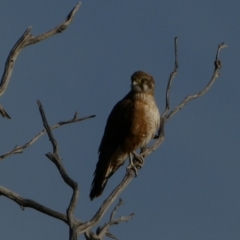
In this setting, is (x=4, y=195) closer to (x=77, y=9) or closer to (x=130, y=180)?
(x=130, y=180)

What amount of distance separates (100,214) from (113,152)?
3754 millimetres

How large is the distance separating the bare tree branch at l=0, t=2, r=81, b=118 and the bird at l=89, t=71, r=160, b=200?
264 cm

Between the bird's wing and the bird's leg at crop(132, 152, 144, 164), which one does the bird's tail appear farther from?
the bird's leg at crop(132, 152, 144, 164)

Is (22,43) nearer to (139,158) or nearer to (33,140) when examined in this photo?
(33,140)

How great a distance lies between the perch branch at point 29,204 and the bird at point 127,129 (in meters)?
2.99

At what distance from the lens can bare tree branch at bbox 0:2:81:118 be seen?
170 inches

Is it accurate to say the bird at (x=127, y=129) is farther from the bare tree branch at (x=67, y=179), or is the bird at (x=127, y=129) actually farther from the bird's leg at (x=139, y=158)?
the bare tree branch at (x=67, y=179)

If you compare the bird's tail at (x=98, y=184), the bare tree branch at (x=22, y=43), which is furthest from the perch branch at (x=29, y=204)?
the bird's tail at (x=98, y=184)

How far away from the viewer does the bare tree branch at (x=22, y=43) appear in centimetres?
432

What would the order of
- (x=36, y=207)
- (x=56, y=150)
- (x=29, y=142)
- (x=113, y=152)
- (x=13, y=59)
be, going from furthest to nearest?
(x=113, y=152) → (x=29, y=142) → (x=13, y=59) → (x=36, y=207) → (x=56, y=150)

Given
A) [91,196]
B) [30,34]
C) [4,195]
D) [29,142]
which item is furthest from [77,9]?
[91,196]

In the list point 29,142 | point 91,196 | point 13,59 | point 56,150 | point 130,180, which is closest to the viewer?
point 56,150

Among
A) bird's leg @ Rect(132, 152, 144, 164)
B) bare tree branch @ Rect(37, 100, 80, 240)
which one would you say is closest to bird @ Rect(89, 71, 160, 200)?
bird's leg @ Rect(132, 152, 144, 164)

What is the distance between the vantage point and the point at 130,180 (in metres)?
4.70
